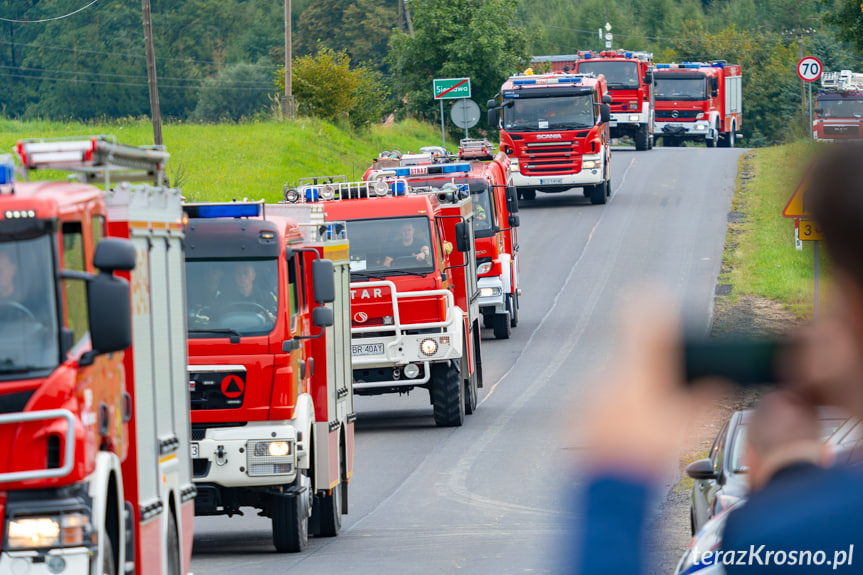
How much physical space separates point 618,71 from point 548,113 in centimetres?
1440

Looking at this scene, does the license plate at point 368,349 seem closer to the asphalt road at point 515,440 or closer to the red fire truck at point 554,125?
the asphalt road at point 515,440

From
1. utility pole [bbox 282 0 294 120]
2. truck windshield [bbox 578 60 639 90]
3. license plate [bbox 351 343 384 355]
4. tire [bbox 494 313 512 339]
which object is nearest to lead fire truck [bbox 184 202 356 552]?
license plate [bbox 351 343 384 355]

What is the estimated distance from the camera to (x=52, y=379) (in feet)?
20.7

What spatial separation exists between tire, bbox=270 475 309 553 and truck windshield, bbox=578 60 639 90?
41.8 m

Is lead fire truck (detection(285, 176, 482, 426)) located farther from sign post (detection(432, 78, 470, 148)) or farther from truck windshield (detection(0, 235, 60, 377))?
sign post (detection(432, 78, 470, 148))

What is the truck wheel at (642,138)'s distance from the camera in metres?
55.4

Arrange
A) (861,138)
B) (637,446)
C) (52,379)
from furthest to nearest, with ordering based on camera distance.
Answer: (52,379), (637,446), (861,138)

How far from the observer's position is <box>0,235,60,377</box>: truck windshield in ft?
21.0

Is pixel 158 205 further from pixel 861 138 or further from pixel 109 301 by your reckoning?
pixel 861 138

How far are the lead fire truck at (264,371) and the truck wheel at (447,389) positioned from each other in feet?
18.6

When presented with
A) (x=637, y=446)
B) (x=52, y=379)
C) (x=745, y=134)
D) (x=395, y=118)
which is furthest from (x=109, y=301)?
(x=745, y=134)

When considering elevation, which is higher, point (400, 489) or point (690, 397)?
point (690, 397)

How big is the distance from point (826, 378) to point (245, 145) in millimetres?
46804

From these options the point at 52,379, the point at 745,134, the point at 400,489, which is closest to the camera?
the point at 52,379
